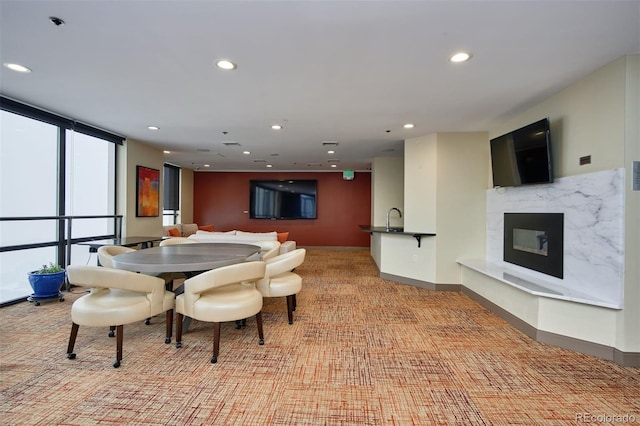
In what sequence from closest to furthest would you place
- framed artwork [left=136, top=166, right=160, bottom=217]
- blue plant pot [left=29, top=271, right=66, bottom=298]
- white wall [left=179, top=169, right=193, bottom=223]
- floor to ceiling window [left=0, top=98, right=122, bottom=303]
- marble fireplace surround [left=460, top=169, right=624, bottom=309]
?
marble fireplace surround [left=460, top=169, right=624, bottom=309] → floor to ceiling window [left=0, top=98, right=122, bottom=303] → blue plant pot [left=29, top=271, right=66, bottom=298] → framed artwork [left=136, top=166, right=160, bottom=217] → white wall [left=179, top=169, right=193, bottom=223]

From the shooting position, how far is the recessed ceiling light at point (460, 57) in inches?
95.7

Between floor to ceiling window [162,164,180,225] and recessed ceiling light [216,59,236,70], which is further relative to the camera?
floor to ceiling window [162,164,180,225]

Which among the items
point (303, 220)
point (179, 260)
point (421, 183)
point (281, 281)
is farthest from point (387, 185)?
point (179, 260)

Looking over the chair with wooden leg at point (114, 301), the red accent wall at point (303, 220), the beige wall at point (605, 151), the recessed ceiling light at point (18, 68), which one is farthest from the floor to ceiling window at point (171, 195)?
the beige wall at point (605, 151)

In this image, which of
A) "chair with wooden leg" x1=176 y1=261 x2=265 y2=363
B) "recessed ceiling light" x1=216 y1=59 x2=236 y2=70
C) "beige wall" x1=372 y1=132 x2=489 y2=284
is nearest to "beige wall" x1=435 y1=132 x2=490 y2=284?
"beige wall" x1=372 y1=132 x2=489 y2=284

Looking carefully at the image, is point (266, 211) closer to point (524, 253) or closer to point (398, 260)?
point (398, 260)

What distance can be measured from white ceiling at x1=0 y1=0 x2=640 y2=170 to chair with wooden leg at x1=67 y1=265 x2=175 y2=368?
73.4 inches

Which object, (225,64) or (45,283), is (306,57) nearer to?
(225,64)

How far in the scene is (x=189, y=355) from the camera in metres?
2.65

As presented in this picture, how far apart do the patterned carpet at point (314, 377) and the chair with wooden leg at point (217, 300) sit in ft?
1.18

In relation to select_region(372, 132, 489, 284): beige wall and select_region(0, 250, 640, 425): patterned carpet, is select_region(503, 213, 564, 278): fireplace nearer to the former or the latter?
select_region(372, 132, 489, 284): beige wall

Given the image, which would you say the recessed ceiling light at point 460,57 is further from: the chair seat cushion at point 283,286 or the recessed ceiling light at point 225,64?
the chair seat cushion at point 283,286

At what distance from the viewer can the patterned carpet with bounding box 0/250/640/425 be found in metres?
1.91

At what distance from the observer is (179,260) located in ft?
9.23
